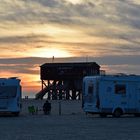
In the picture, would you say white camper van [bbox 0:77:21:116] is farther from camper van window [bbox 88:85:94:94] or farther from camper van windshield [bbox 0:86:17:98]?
camper van window [bbox 88:85:94:94]

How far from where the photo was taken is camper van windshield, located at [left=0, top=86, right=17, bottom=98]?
41438 mm

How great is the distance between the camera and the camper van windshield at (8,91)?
4144 centimetres

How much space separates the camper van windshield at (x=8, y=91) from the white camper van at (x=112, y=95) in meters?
5.40

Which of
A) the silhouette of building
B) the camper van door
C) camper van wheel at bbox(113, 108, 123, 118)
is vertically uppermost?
the silhouette of building

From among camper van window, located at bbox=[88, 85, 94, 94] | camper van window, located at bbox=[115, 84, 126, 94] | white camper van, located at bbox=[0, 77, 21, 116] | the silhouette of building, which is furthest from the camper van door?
the silhouette of building

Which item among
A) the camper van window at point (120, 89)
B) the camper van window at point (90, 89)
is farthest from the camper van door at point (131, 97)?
the camper van window at point (90, 89)

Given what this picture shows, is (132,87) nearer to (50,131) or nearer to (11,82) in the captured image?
(11,82)

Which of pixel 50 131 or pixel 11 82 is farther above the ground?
pixel 11 82

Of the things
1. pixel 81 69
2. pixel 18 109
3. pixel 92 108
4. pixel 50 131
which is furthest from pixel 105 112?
pixel 81 69

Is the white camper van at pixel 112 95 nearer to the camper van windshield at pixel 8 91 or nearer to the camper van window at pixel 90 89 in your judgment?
the camper van window at pixel 90 89

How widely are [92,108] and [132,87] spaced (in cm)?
307

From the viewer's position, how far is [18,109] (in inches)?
1625

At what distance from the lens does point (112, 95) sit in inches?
1532

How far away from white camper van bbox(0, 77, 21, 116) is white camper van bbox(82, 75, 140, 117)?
202 inches
